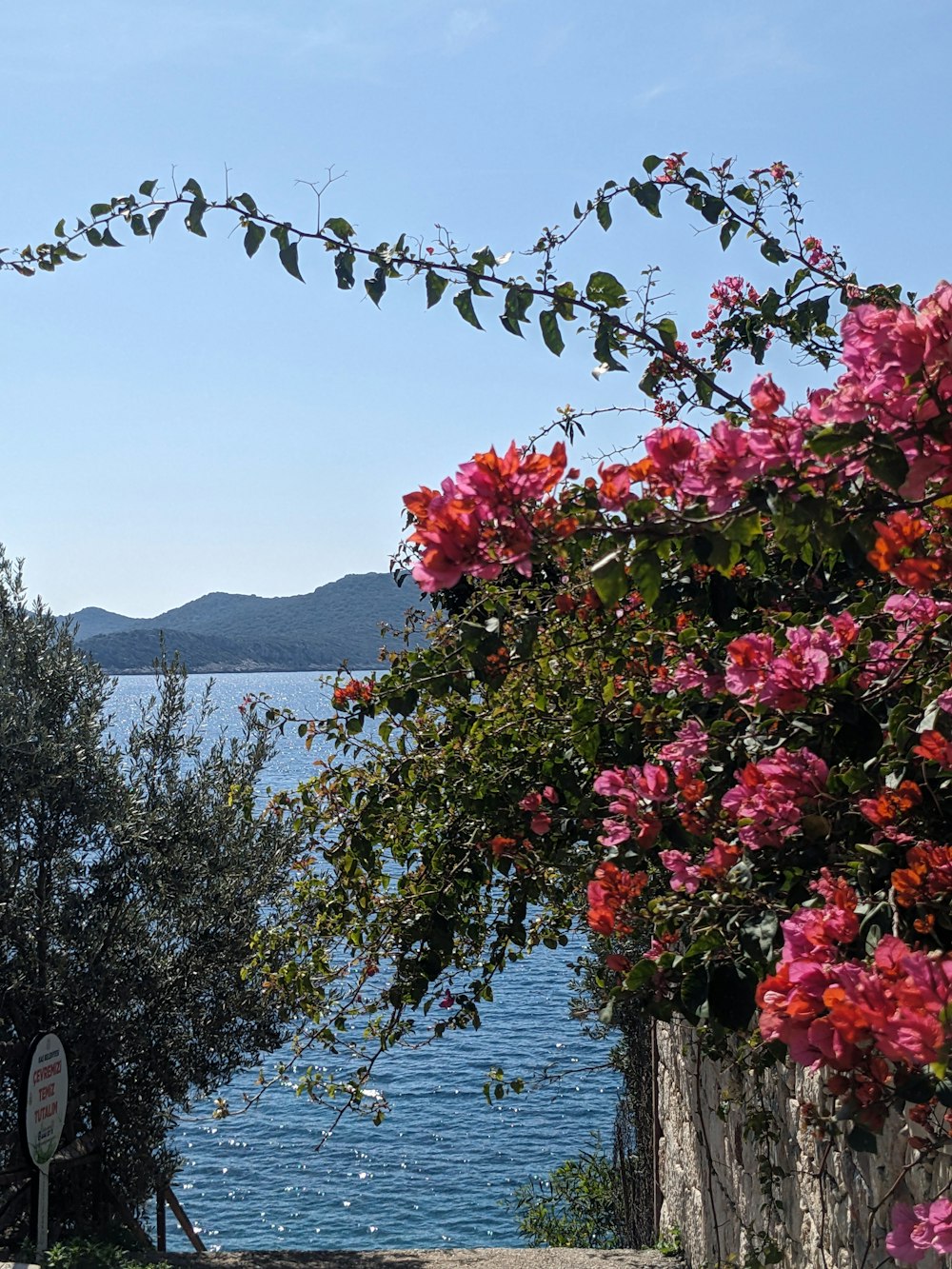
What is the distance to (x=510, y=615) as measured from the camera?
3.29 meters

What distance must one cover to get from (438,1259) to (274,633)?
15285cm

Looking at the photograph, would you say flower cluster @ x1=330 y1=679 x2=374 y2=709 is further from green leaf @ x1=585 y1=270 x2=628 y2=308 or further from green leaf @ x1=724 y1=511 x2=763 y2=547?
Answer: green leaf @ x1=724 y1=511 x2=763 y2=547

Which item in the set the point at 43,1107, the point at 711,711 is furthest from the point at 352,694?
the point at 43,1107

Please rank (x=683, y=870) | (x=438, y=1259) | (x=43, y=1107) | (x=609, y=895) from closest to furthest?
(x=683, y=870), (x=609, y=895), (x=43, y=1107), (x=438, y=1259)

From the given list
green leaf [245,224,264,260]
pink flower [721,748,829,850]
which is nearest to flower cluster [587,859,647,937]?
pink flower [721,748,829,850]

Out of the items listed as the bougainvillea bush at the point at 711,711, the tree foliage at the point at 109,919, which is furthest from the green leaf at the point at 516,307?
the tree foliage at the point at 109,919

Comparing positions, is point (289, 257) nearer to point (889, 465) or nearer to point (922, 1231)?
point (889, 465)

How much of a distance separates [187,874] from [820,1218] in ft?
23.2

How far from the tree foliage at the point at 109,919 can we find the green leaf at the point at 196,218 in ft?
19.8

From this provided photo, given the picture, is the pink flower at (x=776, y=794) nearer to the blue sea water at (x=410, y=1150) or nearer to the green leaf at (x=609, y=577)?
the green leaf at (x=609, y=577)

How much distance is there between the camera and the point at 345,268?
3.32 m

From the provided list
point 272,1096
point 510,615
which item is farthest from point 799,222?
point 272,1096

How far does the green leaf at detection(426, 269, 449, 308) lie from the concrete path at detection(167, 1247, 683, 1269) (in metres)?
6.29

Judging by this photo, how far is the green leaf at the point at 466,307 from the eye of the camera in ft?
10.8
